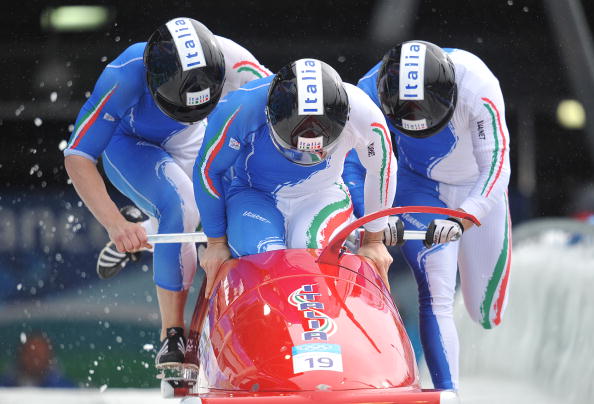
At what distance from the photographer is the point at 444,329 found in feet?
13.4

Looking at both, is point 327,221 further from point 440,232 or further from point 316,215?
point 440,232

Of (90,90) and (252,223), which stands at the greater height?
(90,90)

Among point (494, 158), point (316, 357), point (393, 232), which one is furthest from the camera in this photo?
point (494, 158)

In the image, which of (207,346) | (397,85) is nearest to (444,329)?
(397,85)

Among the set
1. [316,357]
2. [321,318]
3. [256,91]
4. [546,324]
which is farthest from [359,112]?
[546,324]

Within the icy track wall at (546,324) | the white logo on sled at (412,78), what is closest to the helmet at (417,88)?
the white logo on sled at (412,78)

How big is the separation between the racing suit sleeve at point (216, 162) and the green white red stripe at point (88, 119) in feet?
2.15

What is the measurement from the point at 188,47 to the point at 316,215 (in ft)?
2.71

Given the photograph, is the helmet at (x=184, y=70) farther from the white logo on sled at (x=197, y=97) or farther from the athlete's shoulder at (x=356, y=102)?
the athlete's shoulder at (x=356, y=102)

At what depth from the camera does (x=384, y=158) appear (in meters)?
3.70

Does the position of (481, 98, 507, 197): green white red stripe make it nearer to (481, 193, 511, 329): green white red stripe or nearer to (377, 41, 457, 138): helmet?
(377, 41, 457, 138): helmet

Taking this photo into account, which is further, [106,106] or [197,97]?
[106,106]

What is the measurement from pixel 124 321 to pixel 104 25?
2.54 metres

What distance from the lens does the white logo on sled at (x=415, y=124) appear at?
3.94 meters
